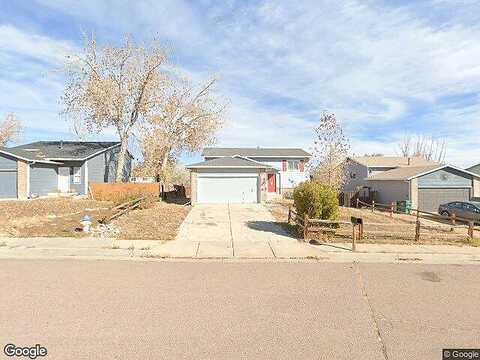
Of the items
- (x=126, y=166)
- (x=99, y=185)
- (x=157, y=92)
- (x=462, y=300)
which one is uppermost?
(x=157, y=92)

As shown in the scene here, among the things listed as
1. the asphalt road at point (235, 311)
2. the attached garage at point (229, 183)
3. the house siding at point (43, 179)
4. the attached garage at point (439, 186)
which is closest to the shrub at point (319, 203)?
the asphalt road at point (235, 311)

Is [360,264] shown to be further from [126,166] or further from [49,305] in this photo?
[126,166]

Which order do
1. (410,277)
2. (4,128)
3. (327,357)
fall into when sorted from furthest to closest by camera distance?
(4,128)
(410,277)
(327,357)

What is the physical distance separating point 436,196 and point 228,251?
2405 centimetres

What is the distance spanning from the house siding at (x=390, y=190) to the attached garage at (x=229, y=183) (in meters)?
12.5

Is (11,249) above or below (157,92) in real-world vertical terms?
below

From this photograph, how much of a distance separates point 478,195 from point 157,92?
102ft

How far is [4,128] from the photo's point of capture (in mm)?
53344

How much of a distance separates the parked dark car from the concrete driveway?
42.9 ft

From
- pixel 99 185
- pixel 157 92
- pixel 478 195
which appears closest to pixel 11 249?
pixel 99 185

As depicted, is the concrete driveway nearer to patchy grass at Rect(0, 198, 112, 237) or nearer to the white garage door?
patchy grass at Rect(0, 198, 112, 237)

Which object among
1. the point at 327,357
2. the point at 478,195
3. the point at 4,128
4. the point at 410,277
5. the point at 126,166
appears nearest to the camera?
the point at 327,357

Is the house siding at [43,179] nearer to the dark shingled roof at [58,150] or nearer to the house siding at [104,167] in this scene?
the dark shingled roof at [58,150]

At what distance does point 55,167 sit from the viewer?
29.9 metres
